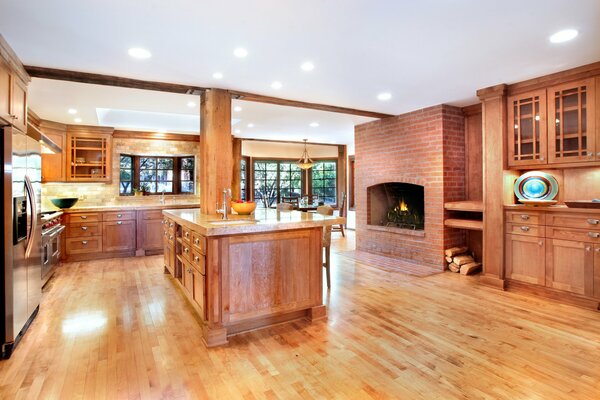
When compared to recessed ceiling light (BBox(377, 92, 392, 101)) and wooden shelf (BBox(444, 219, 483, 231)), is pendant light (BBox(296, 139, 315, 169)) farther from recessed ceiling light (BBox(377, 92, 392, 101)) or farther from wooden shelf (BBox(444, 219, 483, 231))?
wooden shelf (BBox(444, 219, 483, 231))

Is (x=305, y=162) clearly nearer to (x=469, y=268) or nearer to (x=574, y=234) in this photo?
(x=469, y=268)

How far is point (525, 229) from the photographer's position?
12.5ft

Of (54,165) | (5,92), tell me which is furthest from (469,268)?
(54,165)

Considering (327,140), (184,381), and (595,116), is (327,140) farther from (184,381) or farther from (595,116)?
(184,381)

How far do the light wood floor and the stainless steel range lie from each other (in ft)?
1.70

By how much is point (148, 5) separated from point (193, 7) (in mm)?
284

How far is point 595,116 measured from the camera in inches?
131

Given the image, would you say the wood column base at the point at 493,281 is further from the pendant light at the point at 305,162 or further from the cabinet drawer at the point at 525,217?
the pendant light at the point at 305,162

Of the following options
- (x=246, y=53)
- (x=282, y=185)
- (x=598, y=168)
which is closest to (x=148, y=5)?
(x=246, y=53)

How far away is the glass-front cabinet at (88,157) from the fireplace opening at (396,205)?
4944mm

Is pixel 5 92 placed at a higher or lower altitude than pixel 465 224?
higher

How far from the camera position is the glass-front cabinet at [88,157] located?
19.7 ft

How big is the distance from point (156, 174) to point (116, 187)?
79 cm

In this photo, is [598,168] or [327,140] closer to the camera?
[598,168]
